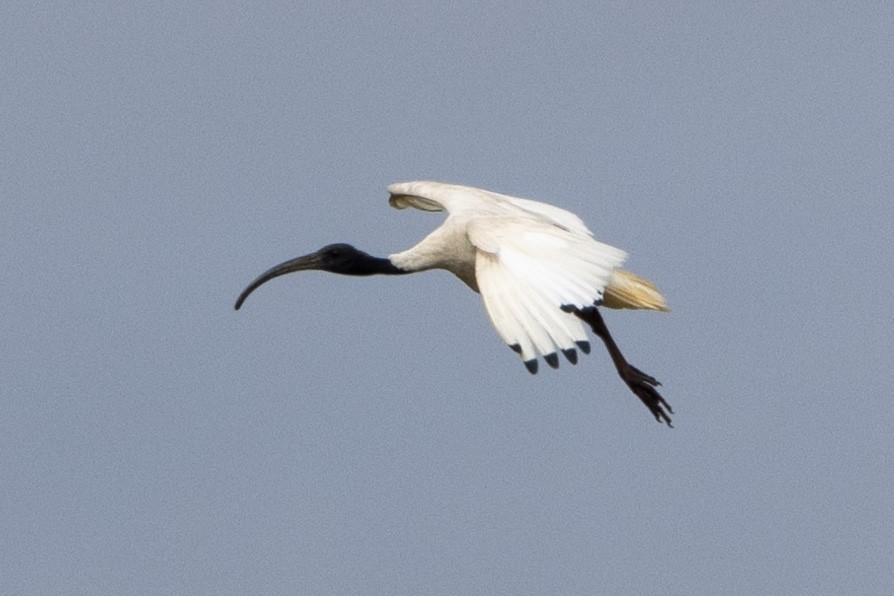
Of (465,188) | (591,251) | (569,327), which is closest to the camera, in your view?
(569,327)

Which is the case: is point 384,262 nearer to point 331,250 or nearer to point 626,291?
point 331,250

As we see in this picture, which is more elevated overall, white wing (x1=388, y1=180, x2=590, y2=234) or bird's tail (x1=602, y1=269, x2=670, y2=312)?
white wing (x1=388, y1=180, x2=590, y2=234)

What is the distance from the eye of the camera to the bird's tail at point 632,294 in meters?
15.5

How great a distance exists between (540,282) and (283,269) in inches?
142

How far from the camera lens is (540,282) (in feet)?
40.9

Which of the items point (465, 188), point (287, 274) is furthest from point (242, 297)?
point (465, 188)

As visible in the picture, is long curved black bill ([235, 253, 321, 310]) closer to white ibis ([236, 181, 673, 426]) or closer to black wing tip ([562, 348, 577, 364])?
white ibis ([236, 181, 673, 426])

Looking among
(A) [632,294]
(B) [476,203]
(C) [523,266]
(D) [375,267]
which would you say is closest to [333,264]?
(D) [375,267]

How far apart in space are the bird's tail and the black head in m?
1.45

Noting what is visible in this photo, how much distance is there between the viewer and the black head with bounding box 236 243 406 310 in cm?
1559

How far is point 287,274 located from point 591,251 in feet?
11.2

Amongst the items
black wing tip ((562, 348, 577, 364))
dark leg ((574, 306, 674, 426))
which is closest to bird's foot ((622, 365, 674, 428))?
dark leg ((574, 306, 674, 426))

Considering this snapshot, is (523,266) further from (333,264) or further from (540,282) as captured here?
(333,264)

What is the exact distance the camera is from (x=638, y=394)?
51.1ft
